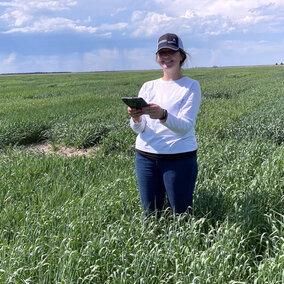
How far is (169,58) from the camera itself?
2.63 meters

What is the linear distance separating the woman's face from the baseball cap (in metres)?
0.06

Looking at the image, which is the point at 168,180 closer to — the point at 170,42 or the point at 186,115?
the point at 186,115

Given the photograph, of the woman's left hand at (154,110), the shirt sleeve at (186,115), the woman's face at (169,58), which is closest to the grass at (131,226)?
the shirt sleeve at (186,115)

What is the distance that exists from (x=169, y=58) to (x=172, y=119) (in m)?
0.58

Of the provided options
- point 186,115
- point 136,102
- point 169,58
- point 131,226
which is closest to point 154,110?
point 136,102

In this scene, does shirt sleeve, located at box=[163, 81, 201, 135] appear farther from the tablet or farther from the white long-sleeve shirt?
the tablet

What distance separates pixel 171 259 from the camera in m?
2.68

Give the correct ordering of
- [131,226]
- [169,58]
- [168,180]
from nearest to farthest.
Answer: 1. [169,58]
2. [168,180]
3. [131,226]

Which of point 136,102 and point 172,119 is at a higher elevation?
point 136,102

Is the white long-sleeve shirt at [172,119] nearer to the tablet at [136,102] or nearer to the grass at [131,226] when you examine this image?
the tablet at [136,102]

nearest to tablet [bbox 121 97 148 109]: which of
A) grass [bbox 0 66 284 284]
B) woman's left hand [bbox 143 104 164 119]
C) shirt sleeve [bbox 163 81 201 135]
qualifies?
woman's left hand [bbox 143 104 164 119]

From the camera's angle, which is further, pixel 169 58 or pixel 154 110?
pixel 169 58

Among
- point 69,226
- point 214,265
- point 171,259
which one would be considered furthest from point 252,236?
point 69,226

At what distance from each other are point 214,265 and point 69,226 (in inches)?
58.1
